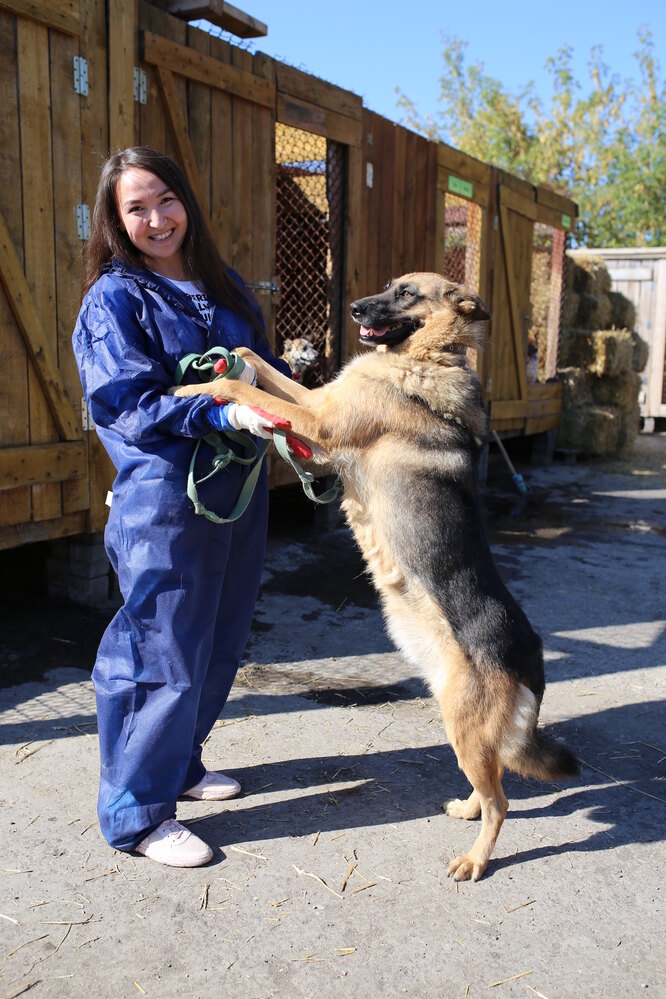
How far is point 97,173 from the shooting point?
4672 mm

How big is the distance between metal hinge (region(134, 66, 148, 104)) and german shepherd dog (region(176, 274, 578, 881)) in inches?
115

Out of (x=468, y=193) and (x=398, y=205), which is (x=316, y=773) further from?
(x=468, y=193)

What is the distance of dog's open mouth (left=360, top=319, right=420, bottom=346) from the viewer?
2.98 m

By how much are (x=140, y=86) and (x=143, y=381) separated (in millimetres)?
3411

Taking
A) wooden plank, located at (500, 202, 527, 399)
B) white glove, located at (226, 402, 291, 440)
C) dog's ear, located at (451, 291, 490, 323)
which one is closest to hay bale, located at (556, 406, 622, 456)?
wooden plank, located at (500, 202, 527, 399)

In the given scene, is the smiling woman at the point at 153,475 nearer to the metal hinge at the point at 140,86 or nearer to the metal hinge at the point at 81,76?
the metal hinge at the point at 81,76

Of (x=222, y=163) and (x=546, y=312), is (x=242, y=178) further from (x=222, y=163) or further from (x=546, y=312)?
(x=546, y=312)

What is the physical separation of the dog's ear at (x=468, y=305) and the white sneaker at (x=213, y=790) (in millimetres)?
2009

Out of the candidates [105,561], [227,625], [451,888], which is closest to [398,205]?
[105,561]

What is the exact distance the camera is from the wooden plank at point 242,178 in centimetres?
573

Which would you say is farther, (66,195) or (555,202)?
(555,202)

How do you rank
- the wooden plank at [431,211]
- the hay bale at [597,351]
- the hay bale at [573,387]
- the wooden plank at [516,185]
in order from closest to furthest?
the wooden plank at [431,211], the wooden plank at [516,185], the hay bale at [597,351], the hay bale at [573,387]

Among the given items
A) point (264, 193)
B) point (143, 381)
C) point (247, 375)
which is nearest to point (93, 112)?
point (264, 193)

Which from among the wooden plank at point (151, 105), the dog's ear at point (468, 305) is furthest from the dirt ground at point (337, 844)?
the wooden plank at point (151, 105)
